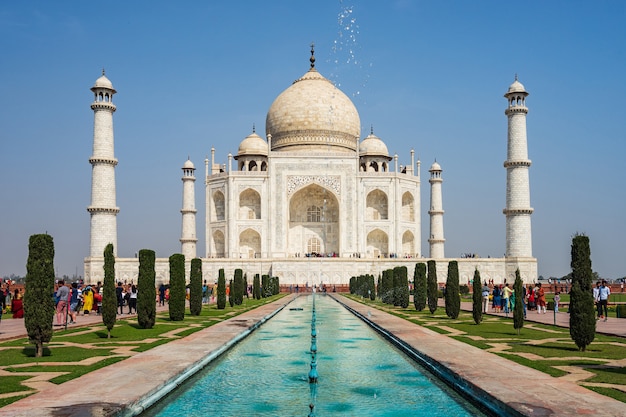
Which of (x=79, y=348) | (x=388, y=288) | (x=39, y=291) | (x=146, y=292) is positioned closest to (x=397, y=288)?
(x=388, y=288)

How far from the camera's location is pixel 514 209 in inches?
1137

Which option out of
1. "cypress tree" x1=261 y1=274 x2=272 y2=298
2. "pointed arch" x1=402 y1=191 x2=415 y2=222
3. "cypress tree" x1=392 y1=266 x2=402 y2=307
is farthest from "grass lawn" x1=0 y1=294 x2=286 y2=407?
Result: "pointed arch" x1=402 y1=191 x2=415 y2=222

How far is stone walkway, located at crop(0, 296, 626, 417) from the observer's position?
4281 millimetres

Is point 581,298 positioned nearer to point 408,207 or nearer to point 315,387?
point 315,387

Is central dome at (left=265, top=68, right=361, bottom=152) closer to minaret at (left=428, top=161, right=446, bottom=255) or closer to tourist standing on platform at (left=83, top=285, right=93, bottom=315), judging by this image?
minaret at (left=428, top=161, right=446, bottom=255)

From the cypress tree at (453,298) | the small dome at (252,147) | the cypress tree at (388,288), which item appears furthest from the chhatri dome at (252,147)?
the cypress tree at (453,298)

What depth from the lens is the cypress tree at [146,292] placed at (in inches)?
430

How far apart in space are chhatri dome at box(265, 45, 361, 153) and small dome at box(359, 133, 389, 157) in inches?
21.7

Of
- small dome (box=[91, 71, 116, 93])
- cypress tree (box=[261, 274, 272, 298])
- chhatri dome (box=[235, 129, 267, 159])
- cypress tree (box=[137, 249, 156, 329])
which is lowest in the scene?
cypress tree (box=[261, 274, 272, 298])

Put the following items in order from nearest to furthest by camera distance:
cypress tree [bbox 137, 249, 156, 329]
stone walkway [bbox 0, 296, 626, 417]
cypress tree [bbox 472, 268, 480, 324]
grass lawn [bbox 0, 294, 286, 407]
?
stone walkway [bbox 0, 296, 626, 417], grass lawn [bbox 0, 294, 286, 407], cypress tree [bbox 137, 249, 156, 329], cypress tree [bbox 472, 268, 480, 324]

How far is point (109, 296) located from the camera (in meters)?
9.54

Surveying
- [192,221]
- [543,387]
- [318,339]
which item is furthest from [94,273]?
[543,387]

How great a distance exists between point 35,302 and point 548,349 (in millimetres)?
6132

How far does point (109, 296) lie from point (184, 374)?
4020 mm
